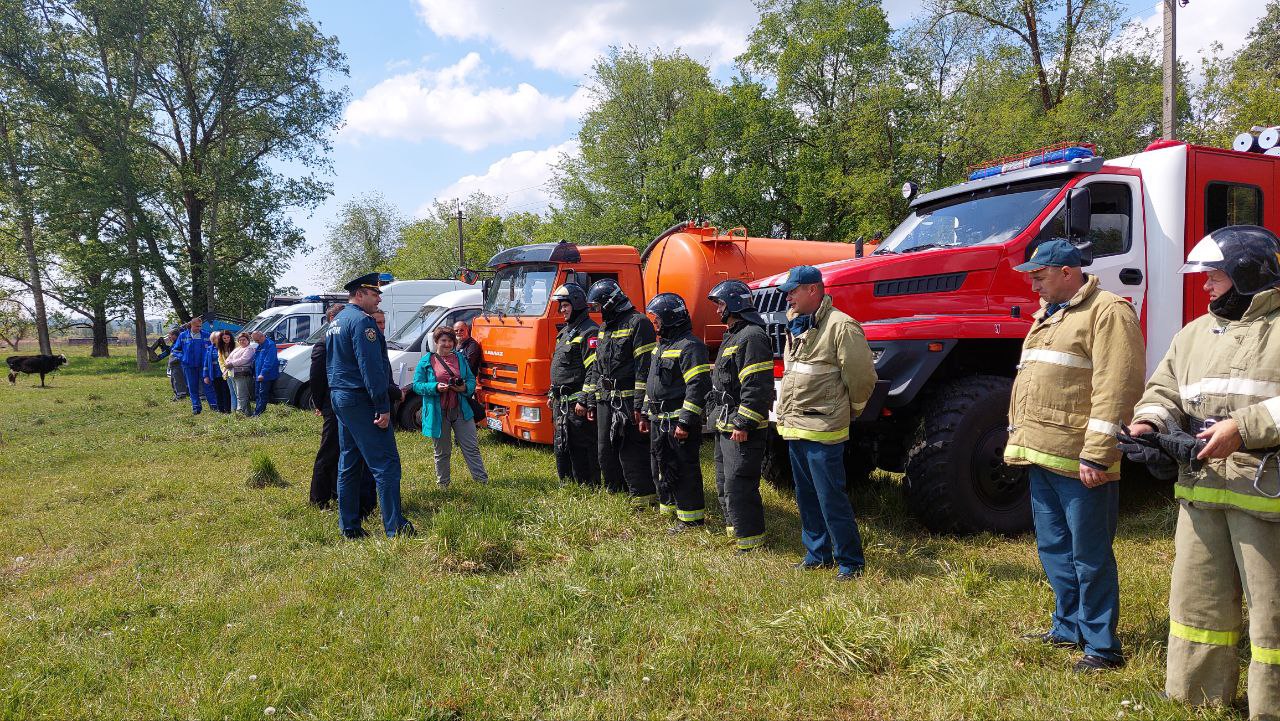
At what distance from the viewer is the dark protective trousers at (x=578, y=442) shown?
7.02m

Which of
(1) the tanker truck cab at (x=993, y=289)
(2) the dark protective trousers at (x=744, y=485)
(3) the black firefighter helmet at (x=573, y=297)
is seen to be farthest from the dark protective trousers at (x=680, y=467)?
(3) the black firefighter helmet at (x=573, y=297)

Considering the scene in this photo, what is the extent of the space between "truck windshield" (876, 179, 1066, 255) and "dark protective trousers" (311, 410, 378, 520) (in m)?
5.20

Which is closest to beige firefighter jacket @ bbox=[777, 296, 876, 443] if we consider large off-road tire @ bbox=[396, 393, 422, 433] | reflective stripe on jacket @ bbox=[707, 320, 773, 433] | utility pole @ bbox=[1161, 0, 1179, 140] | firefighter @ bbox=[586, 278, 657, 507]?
reflective stripe on jacket @ bbox=[707, 320, 773, 433]

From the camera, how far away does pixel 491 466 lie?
339 inches

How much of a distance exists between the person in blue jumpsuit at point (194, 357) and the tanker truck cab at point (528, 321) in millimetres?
8369

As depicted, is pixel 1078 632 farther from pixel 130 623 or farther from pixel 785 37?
pixel 785 37

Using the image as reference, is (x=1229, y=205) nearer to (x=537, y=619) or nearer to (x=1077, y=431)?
(x=1077, y=431)

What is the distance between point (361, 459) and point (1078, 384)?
5237 millimetres

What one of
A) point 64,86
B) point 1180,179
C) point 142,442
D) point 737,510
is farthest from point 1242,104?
point 64,86

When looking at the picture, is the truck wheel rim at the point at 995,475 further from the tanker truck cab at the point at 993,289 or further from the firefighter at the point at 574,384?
the firefighter at the point at 574,384

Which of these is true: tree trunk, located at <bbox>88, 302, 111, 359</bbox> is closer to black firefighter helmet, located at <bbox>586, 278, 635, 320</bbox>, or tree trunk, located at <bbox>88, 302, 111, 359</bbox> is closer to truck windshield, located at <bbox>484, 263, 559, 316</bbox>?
truck windshield, located at <bbox>484, 263, 559, 316</bbox>

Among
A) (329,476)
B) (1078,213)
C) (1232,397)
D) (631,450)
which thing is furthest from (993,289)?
(329,476)

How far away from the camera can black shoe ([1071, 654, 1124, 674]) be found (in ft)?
10.9

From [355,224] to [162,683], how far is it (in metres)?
62.4
